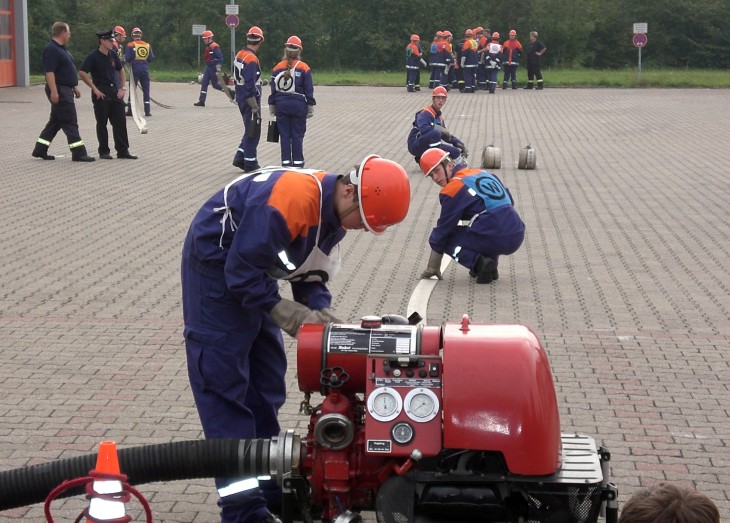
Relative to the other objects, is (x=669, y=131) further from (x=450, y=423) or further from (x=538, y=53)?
(x=450, y=423)

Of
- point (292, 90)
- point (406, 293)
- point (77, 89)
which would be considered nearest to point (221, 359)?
point (406, 293)

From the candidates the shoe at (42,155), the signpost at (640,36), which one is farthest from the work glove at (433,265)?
the signpost at (640,36)

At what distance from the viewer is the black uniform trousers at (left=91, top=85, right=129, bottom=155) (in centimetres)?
1714

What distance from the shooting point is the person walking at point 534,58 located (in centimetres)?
3744

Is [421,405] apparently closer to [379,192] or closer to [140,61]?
[379,192]

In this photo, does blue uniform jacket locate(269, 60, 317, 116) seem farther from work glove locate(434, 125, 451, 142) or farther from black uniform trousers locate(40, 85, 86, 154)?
black uniform trousers locate(40, 85, 86, 154)

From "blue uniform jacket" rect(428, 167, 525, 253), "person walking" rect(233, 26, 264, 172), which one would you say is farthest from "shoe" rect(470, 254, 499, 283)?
"person walking" rect(233, 26, 264, 172)

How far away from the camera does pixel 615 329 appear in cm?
818

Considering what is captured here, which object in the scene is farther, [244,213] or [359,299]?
[359,299]

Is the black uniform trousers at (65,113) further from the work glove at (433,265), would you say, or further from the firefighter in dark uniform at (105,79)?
the work glove at (433,265)

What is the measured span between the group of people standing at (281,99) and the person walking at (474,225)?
6.81 m

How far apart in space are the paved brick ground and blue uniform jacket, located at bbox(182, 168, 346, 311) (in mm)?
1176

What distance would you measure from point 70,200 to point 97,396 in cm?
776

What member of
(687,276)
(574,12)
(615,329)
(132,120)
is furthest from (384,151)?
(574,12)
